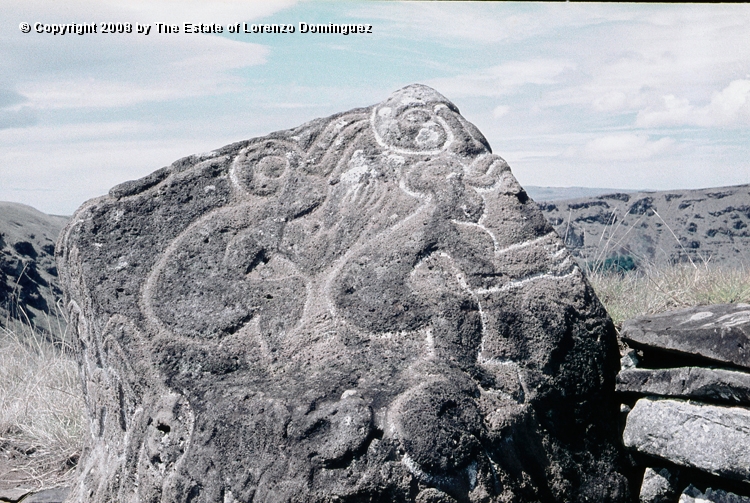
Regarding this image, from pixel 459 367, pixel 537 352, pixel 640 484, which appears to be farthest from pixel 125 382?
pixel 640 484

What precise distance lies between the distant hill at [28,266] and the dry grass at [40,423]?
3.62 m

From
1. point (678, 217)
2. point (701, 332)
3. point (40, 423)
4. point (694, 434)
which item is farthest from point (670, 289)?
point (678, 217)

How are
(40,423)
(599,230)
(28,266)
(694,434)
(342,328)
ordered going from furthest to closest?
1. (599,230)
2. (28,266)
3. (40,423)
4. (342,328)
5. (694,434)

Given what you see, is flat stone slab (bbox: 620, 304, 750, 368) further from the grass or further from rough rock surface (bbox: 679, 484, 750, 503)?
the grass

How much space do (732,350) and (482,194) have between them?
1082 millimetres

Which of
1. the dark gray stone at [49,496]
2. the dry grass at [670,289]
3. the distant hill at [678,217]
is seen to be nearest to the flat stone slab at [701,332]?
the dry grass at [670,289]

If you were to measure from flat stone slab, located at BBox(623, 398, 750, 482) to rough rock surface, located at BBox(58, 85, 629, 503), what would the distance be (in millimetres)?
134

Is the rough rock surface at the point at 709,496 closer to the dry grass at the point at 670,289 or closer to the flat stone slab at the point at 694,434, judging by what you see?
the flat stone slab at the point at 694,434

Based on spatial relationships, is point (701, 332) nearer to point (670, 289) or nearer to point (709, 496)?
point (709, 496)

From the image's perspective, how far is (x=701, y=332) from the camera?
254 cm

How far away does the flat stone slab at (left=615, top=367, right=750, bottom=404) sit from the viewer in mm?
2387

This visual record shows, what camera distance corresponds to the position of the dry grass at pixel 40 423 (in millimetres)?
4031

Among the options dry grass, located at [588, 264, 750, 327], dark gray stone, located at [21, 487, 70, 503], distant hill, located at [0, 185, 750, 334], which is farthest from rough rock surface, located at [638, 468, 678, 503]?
distant hill, located at [0, 185, 750, 334]

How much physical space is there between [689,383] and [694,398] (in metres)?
0.06
